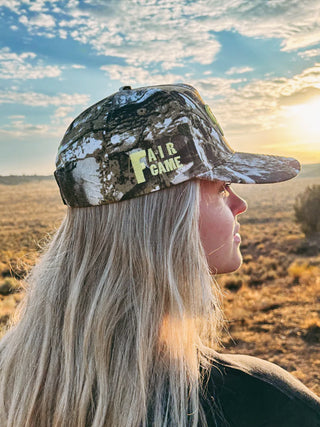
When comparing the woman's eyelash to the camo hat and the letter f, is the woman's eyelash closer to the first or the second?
the camo hat

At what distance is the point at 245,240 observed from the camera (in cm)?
2484

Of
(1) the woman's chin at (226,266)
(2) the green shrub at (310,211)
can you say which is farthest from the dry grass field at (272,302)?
(2) the green shrub at (310,211)

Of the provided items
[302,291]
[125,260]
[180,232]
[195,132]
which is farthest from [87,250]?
[302,291]

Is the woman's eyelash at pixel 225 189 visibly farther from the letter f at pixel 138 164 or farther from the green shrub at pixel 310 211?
the green shrub at pixel 310 211

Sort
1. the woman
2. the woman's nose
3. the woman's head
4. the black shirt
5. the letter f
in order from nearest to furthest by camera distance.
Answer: the black shirt < the woman < the letter f < the woman's head < the woman's nose

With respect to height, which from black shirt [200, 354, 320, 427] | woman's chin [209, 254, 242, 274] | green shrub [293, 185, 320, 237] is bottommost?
green shrub [293, 185, 320, 237]

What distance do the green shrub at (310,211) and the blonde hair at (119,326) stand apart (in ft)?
71.7

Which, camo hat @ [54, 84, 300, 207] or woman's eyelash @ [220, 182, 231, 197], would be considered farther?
woman's eyelash @ [220, 182, 231, 197]

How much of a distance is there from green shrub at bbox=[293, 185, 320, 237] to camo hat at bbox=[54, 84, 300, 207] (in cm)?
2174

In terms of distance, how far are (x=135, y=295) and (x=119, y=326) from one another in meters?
0.12

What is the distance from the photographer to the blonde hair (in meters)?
1.26

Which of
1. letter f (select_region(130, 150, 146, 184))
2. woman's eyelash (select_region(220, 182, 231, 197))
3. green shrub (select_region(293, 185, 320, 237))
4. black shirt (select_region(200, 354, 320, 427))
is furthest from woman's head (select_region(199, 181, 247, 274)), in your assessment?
green shrub (select_region(293, 185, 320, 237))

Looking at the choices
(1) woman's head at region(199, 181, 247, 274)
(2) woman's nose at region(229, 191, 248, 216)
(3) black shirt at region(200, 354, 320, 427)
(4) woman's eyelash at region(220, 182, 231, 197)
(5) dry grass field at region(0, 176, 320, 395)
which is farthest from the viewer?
(5) dry grass field at region(0, 176, 320, 395)

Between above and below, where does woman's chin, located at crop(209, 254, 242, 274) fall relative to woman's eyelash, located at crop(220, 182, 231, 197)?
below
